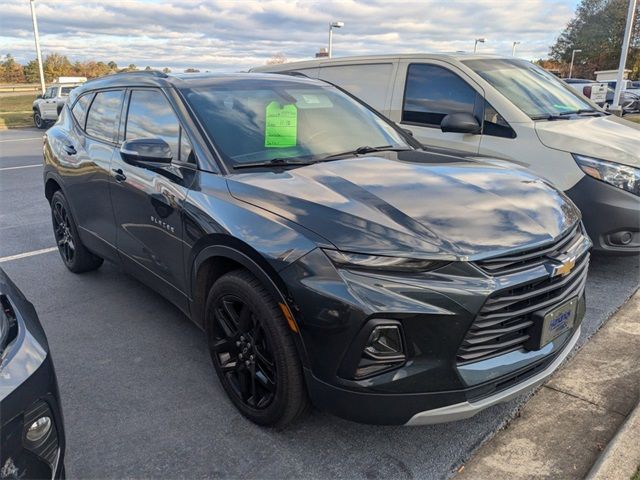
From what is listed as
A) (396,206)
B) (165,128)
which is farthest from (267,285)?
(165,128)

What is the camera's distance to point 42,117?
21688mm

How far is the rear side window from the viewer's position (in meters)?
3.14

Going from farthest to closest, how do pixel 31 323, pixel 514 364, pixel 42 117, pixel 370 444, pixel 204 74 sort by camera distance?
1. pixel 42 117
2. pixel 204 74
3. pixel 370 444
4. pixel 514 364
5. pixel 31 323

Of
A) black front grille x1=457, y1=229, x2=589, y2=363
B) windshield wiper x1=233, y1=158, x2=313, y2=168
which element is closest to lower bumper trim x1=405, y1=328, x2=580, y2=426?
black front grille x1=457, y1=229, x2=589, y2=363

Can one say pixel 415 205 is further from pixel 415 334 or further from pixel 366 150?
pixel 366 150

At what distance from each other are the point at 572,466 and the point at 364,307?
1301 millimetres

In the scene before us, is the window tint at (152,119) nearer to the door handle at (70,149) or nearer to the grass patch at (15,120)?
the door handle at (70,149)

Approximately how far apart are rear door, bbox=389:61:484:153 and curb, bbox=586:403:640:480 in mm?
2997

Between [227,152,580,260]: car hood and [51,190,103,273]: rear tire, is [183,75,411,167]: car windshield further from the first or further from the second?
[51,190,103,273]: rear tire

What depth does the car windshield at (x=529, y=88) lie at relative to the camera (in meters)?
4.98

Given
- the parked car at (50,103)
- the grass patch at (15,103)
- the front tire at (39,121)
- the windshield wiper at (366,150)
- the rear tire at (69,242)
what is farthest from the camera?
the grass patch at (15,103)

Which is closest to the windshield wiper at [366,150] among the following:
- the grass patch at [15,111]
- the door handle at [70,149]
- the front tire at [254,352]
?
the front tire at [254,352]

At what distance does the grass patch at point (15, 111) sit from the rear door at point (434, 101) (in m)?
22.7

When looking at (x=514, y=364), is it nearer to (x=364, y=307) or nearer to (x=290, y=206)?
(x=364, y=307)
